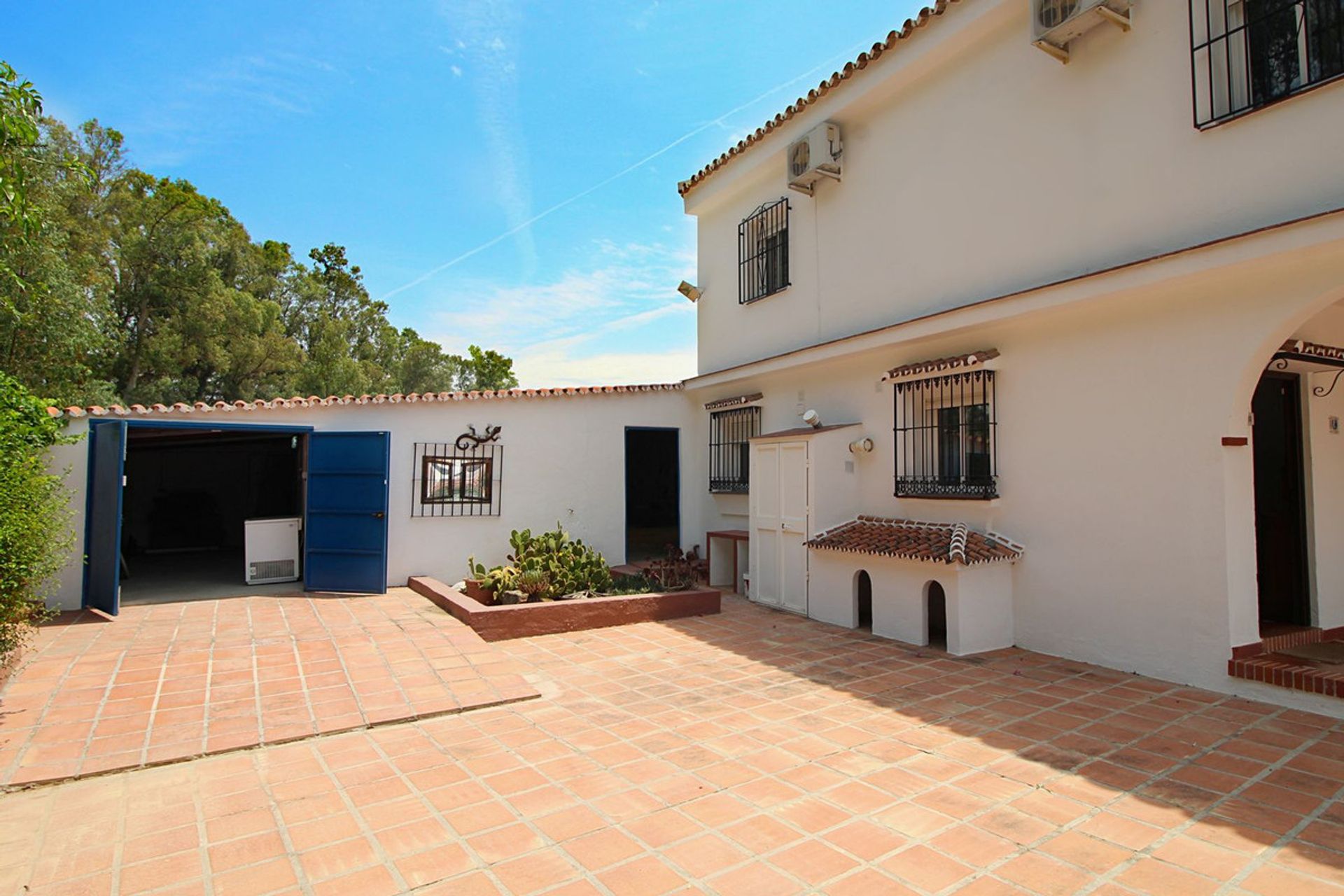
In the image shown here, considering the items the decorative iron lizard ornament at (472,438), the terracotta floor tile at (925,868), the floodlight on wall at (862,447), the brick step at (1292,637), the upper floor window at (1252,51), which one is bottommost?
the terracotta floor tile at (925,868)

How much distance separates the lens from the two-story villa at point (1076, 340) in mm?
5184

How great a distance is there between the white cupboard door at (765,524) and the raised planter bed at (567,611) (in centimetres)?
83

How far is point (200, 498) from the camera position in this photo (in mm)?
15984

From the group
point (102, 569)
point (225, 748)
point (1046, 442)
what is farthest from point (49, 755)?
point (1046, 442)

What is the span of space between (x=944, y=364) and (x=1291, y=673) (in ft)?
12.6

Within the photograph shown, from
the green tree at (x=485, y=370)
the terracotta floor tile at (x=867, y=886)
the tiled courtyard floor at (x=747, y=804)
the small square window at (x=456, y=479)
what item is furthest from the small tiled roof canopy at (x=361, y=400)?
the green tree at (x=485, y=370)

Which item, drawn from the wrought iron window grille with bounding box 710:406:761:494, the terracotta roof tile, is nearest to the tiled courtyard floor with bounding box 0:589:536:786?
the wrought iron window grille with bounding box 710:406:761:494

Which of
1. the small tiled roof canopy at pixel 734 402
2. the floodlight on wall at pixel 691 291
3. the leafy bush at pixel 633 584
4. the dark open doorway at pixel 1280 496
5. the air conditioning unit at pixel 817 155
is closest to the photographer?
the dark open doorway at pixel 1280 496

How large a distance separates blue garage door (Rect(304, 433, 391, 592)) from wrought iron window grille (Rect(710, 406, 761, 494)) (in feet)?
17.5

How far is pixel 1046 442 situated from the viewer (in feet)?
21.5

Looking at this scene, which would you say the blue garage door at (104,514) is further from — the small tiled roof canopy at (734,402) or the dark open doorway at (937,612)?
the dark open doorway at (937,612)

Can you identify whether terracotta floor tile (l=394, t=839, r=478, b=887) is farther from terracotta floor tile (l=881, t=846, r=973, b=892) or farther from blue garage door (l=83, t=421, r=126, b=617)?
blue garage door (l=83, t=421, r=126, b=617)

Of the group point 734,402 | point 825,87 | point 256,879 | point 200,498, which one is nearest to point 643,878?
point 256,879

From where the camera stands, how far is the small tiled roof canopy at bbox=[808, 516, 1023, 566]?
258 inches
